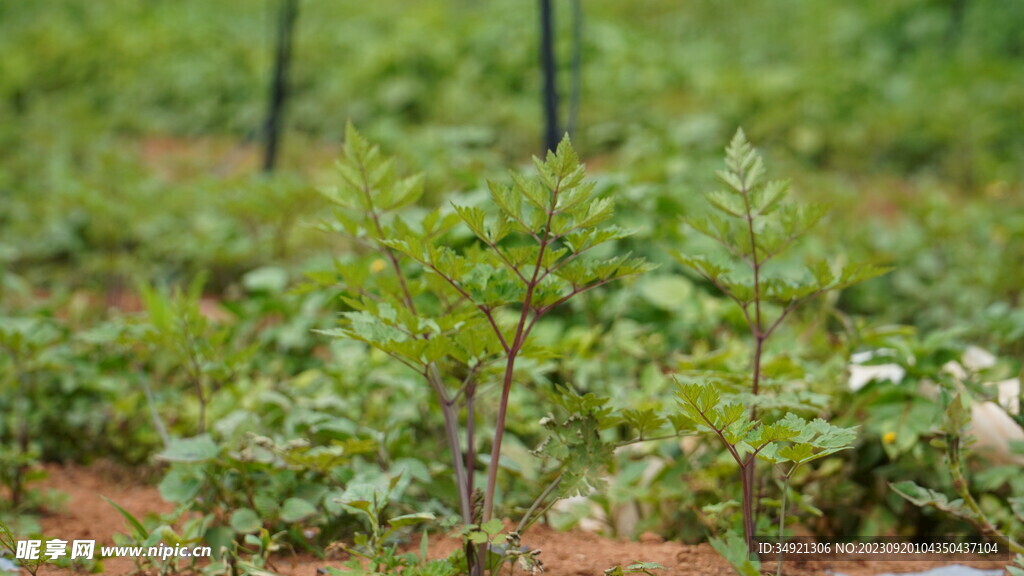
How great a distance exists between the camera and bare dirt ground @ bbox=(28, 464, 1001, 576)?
5.23ft

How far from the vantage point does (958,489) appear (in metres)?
1.68

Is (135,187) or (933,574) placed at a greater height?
(135,187)

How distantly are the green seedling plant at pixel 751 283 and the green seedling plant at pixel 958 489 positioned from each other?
8.6 inches

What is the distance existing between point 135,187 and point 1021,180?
5855 mm

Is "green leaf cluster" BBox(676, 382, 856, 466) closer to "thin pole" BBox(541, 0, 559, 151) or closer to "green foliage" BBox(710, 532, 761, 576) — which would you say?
"green foliage" BBox(710, 532, 761, 576)

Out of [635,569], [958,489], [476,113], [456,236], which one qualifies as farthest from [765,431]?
[476,113]

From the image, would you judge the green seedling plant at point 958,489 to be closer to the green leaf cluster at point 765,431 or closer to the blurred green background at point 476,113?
the green leaf cluster at point 765,431

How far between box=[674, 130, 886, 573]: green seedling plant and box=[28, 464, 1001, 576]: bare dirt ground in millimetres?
132

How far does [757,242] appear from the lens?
5.34ft

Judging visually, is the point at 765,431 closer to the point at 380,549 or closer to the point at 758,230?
the point at 758,230

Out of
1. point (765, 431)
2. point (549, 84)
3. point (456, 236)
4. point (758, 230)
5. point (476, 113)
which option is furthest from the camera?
point (476, 113)

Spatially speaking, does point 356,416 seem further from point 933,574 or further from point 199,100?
point 199,100

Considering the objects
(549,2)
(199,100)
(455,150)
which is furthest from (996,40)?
(199,100)

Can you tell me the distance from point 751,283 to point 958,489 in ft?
1.91
